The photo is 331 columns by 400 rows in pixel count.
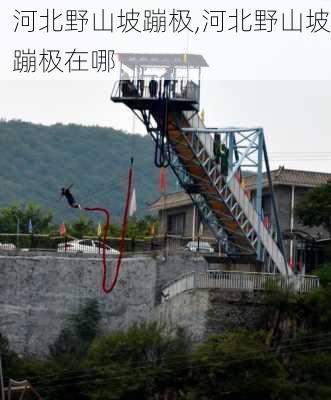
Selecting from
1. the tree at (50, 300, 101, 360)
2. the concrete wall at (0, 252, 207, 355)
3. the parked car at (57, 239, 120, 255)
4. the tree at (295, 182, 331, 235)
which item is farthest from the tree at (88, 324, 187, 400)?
the tree at (295, 182, 331, 235)

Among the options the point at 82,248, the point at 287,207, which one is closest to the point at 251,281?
the point at 82,248

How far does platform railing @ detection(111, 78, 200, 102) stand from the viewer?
6881 cm

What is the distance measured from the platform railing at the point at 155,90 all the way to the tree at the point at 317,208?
11.2 meters

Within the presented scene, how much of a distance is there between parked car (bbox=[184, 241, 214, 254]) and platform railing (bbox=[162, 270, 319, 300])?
7.19 m

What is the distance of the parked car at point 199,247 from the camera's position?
78.3m

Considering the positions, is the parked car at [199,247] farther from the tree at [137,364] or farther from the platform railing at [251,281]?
the tree at [137,364]

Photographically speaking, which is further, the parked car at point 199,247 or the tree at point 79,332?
the parked car at point 199,247

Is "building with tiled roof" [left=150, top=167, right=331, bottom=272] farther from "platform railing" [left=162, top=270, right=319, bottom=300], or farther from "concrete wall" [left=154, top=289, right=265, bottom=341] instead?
"concrete wall" [left=154, top=289, right=265, bottom=341]

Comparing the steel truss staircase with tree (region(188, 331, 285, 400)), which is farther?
the steel truss staircase

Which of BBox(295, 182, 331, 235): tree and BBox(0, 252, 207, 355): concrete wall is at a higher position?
BBox(295, 182, 331, 235): tree

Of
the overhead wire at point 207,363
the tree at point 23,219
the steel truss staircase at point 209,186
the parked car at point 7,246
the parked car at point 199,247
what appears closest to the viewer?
the overhead wire at point 207,363

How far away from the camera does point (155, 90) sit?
68875mm

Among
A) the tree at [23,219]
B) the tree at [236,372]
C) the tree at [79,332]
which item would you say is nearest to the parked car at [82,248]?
the tree at [79,332]

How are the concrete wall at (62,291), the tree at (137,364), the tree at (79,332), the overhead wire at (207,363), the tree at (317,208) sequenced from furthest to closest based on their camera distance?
the tree at (317,208) → the concrete wall at (62,291) → the tree at (79,332) → the tree at (137,364) → the overhead wire at (207,363)
